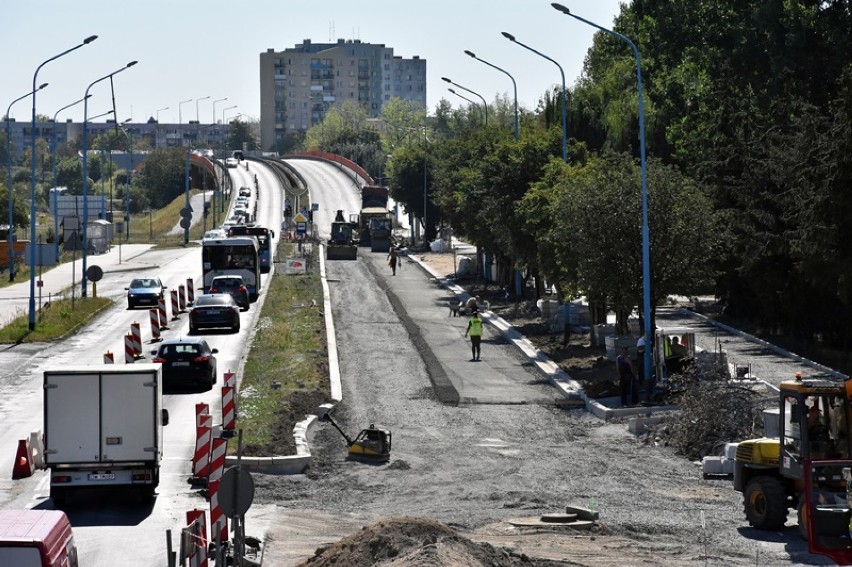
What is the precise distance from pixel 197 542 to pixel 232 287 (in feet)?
128

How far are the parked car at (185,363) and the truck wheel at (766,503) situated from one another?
58.2ft

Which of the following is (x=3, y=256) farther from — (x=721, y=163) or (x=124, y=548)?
(x=124, y=548)

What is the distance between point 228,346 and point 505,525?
1006 inches

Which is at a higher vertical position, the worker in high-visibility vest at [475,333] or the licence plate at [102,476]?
the worker in high-visibility vest at [475,333]

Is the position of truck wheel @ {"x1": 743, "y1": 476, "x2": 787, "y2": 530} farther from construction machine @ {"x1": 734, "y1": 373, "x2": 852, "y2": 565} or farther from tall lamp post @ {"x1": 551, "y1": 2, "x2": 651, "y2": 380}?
tall lamp post @ {"x1": 551, "y1": 2, "x2": 651, "y2": 380}

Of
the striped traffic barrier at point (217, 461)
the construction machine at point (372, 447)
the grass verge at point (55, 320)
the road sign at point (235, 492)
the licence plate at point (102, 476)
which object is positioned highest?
the road sign at point (235, 492)

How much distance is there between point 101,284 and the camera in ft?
236

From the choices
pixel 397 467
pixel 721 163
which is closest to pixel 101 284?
pixel 721 163

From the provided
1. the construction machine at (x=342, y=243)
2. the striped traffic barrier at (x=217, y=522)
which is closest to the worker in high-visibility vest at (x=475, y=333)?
the striped traffic barrier at (x=217, y=522)

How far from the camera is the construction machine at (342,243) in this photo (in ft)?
290

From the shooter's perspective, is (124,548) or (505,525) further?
(505,525)

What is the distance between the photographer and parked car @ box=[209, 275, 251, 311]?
5584 cm

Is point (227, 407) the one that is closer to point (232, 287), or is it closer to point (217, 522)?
point (217, 522)

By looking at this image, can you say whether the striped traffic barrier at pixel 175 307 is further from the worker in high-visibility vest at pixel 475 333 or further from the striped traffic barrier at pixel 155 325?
the worker in high-visibility vest at pixel 475 333
